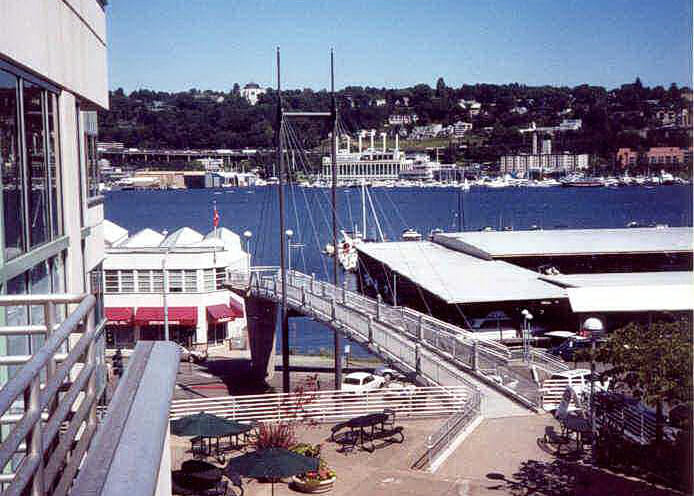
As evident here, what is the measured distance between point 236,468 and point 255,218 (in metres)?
171

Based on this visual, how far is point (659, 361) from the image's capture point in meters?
13.6

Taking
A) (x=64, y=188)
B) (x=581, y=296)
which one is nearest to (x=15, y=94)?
(x=64, y=188)

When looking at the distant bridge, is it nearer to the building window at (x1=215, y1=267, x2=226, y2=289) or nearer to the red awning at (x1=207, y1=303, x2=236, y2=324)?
the red awning at (x1=207, y1=303, x2=236, y2=324)

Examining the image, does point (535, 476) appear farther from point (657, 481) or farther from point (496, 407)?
point (496, 407)

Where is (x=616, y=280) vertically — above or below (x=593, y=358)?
below

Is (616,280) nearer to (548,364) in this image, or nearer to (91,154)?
(548,364)

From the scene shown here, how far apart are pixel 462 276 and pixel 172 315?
1663cm

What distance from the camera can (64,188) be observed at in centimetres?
771

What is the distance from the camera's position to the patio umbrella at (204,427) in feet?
56.9

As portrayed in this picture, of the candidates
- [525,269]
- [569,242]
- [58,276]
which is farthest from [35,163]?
[569,242]

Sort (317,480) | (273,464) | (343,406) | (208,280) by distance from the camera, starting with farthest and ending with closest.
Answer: (208,280) → (343,406) → (317,480) → (273,464)

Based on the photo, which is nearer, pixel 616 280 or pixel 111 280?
pixel 616 280

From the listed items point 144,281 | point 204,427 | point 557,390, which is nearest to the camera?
point 204,427

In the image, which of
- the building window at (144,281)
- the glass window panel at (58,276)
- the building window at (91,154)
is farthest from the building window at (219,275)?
the glass window panel at (58,276)
